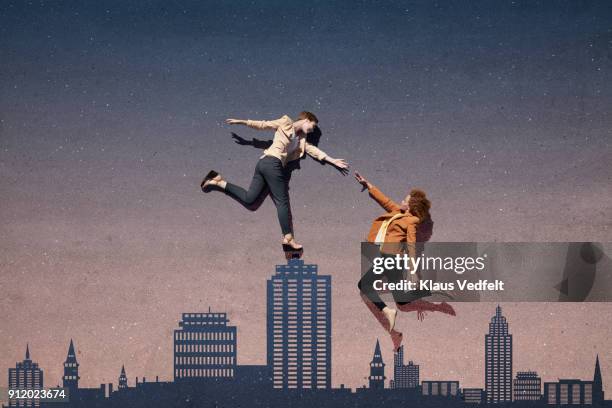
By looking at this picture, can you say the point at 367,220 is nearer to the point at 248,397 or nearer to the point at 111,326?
the point at 248,397

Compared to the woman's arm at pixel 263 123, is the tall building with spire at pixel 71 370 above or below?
below

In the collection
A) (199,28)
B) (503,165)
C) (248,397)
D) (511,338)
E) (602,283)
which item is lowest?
(248,397)

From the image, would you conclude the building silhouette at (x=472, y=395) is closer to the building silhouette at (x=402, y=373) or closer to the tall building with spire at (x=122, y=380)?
the building silhouette at (x=402, y=373)

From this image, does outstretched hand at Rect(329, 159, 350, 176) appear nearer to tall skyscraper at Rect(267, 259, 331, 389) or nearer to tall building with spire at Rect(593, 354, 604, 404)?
tall skyscraper at Rect(267, 259, 331, 389)

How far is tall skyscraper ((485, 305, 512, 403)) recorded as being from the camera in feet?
28.0

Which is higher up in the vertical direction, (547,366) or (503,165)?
(503,165)

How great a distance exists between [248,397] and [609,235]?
175 inches

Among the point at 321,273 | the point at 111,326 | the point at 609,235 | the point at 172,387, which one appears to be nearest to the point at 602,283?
the point at 609,235

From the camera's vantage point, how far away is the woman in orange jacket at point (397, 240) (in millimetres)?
8406

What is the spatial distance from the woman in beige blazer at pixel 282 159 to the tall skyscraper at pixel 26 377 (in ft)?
10.0

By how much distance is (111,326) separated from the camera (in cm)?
875

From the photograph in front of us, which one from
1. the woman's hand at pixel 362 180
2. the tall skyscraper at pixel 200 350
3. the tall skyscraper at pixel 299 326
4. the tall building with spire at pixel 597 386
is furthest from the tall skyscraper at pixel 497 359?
the tall skyscraper at pixel 200 350

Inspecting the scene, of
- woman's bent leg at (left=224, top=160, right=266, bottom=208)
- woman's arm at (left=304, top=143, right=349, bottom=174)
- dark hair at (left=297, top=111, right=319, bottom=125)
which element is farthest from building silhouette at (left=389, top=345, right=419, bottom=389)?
dark hair at (left=297, top=111, right=319, bottom=125)

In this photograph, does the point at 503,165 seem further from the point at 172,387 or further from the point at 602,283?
the point at 172,387
